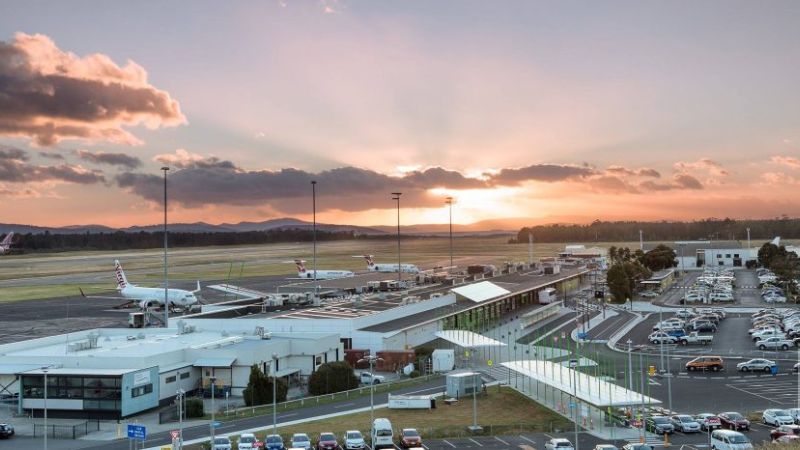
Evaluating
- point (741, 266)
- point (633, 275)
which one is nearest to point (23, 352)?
point (633, 275)

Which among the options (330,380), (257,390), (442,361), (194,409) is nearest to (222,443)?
(194,409)

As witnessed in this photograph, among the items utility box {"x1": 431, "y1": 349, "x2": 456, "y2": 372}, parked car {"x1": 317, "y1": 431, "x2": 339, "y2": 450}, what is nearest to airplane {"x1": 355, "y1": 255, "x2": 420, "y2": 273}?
utility box {"x1": 431, "y1": 349, "x2": 456, "y2": 372}

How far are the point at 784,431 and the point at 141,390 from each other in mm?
37116

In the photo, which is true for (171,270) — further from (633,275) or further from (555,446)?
(555,446)

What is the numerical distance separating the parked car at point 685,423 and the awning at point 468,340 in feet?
62.7

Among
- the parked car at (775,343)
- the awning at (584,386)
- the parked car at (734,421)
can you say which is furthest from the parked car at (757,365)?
the parked car at (734,421)

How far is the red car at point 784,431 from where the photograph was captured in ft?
105

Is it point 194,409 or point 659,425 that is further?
point 194,409

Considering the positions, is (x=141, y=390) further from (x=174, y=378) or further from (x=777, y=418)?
(x=777, y=418)

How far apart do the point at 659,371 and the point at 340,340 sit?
2590 centimetres

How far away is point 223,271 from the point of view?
19025 cm

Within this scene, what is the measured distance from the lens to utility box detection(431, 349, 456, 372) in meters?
55.7

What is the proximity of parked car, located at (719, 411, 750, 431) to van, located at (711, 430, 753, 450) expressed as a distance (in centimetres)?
497

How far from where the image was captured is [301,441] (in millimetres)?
33094
